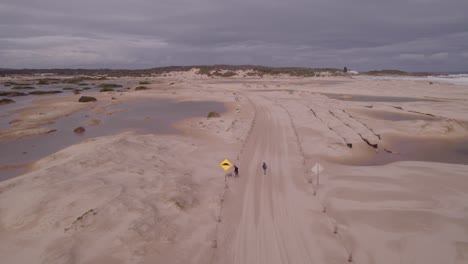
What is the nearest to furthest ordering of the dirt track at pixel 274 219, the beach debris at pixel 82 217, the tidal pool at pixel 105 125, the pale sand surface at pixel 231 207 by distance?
the dirt track at pixel 274 219
the pale sand surface at pixel 231 207
the beach debris at pixel 82 217
the tidal pool at pixel 105 125

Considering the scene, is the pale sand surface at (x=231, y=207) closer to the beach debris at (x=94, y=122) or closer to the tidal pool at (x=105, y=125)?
the tidal pool at (x=105, y=125)

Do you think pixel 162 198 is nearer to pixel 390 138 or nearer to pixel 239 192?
pixel 239 192

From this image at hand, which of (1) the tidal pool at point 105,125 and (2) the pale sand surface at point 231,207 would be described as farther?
(1) the tidal pool at point 105,125

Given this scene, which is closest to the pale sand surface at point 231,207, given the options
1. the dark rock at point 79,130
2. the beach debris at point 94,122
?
the dark rock at point 79,130

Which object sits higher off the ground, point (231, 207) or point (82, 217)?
point (82, 217)

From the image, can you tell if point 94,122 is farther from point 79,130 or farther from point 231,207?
point 231,207

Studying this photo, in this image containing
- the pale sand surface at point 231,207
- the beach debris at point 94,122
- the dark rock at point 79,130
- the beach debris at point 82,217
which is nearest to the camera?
the pale sand surface at point 231,207

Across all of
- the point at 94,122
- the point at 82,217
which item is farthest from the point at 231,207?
the point at 94,122
